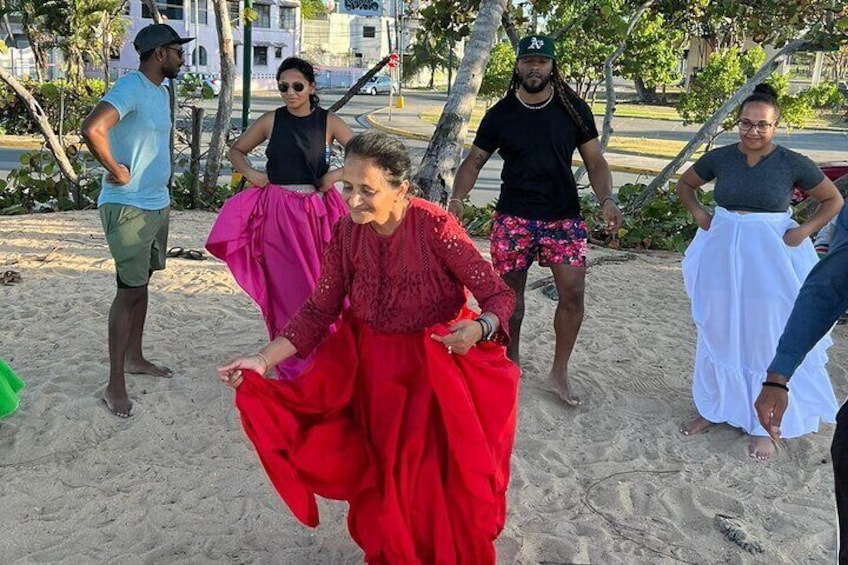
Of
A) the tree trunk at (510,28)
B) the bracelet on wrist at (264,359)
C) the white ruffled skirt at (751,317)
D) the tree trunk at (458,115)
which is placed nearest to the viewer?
the bracelet on wrist at (264,359)

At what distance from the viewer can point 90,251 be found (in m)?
8.16

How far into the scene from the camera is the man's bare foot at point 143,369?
16.6ft

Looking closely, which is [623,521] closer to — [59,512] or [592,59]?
[59,512]

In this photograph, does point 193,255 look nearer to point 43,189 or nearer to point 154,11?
point 43,189

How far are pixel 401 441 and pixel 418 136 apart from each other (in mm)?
23644

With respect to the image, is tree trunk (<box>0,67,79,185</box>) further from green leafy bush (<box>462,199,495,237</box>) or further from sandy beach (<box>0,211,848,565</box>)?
green leafy bush (<box>462,199,495,237</box>)

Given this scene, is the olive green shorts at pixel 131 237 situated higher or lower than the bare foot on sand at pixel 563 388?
higher

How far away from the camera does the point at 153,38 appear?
438cm

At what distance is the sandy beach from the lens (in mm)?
3482

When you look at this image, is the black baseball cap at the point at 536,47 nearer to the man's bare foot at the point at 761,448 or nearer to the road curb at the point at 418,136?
the man's bare foot at the point at 761,448

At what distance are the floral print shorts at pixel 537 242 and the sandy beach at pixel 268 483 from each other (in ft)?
2.85

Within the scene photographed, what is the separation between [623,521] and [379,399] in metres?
1.41

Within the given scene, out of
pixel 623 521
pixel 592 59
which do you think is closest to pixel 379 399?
pixel 623 521

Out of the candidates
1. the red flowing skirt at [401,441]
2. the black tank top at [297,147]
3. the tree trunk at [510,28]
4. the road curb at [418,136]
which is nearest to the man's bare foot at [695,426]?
the red flowing skirt at [401,441]
